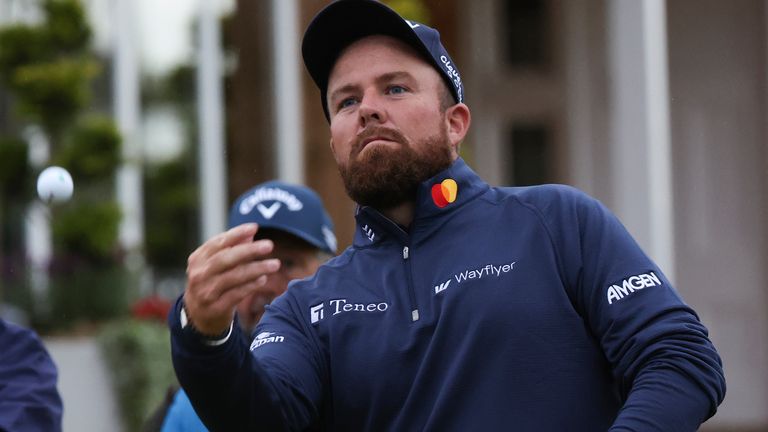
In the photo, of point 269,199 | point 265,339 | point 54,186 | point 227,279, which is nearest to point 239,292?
point 227,279

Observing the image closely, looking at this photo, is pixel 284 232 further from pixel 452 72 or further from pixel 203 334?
pixel 203 334

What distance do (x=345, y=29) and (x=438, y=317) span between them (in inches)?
27.2

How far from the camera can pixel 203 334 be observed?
206 cm

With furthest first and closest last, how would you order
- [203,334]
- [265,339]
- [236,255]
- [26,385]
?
[26,385] → [265,339] → [203,334] → [236,255]

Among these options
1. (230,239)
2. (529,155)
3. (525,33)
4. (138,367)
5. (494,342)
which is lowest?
(138,367)

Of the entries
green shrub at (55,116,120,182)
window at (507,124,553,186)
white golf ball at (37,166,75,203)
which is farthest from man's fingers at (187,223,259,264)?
window at (507,124,553,186)

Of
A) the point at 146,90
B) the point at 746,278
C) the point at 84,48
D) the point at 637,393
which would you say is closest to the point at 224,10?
the point at 84,48

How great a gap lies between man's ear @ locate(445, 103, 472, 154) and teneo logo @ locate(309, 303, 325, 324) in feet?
1.50

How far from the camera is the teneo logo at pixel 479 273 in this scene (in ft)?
7.85

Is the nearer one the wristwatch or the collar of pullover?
the wristwatch

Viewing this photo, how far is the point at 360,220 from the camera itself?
266 centimetres

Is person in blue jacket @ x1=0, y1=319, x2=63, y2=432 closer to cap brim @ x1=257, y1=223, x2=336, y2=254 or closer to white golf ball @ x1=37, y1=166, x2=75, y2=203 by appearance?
white golf ball @ x1=37, y1=166, x2=75, y2=203

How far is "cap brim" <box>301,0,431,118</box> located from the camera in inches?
104

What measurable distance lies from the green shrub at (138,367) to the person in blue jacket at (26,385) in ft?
14.3
